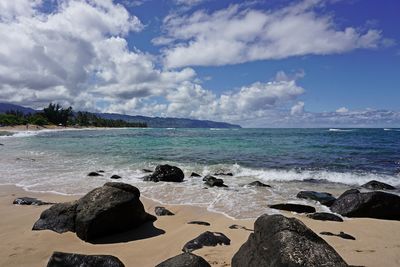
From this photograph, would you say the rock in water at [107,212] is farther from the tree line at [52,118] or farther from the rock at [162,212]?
the tree line at [52,118]

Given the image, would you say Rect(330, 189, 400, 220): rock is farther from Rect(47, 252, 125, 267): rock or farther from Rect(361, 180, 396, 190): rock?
Rect(47, 252, 125, 267): rock

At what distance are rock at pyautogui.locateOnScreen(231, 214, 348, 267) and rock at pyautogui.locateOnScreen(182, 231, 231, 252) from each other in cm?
146

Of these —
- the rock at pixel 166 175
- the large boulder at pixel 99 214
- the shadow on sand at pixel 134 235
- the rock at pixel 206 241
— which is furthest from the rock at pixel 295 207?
the rock at pixel 166 175

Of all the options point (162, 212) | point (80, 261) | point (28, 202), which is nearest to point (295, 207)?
point (162, 212)

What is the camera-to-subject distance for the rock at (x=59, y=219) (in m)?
8.27

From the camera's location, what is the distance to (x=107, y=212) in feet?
26.2

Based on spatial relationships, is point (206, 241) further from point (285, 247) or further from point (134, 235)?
point (285, 247)

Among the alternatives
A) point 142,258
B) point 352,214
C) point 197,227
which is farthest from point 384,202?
point 142,258

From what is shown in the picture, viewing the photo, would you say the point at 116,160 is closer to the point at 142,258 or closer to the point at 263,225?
the point at 142,258

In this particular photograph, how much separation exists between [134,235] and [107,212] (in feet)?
2.89

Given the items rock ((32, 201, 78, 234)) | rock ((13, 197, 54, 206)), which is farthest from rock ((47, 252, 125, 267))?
rock ((13, 197, 54, 206))

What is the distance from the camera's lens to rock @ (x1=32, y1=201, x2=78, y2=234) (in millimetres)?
8266

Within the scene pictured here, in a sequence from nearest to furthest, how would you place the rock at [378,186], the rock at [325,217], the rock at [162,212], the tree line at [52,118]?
the rock at [325,217], the rock at [162,212], the rock at [378,186], the tree line at [52,118]

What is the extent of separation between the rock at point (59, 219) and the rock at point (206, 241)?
305 centimetres
